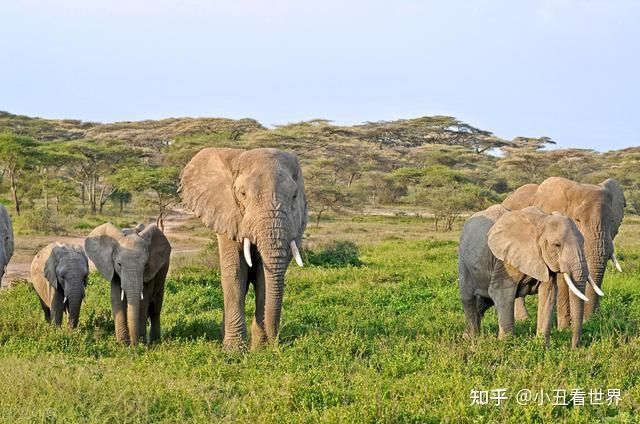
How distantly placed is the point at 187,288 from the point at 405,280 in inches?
146

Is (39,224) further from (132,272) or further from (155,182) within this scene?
(132,272)

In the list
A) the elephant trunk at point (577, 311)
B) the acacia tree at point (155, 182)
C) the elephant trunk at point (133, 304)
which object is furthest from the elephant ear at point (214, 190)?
the acacia tree at point (155, 182)

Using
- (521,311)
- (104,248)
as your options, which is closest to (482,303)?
(521,311)

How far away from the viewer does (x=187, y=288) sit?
38.1 feet

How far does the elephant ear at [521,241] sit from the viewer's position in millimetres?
6625

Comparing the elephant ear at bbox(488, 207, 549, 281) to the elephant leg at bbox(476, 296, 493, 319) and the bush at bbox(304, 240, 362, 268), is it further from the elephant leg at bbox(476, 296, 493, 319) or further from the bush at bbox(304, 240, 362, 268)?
the bush at bbox(304, 240, 362, 268)

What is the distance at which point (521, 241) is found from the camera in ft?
22.1

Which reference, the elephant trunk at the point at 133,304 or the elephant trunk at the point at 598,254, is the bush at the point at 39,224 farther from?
the elephant trunk at the point at 598,254

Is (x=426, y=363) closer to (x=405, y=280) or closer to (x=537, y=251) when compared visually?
(x=537, y=251)

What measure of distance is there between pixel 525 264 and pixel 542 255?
176mm

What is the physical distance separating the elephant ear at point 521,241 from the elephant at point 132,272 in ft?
12.0

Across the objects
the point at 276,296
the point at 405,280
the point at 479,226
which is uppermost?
the point at 479,226

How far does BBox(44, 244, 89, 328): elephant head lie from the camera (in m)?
8.76

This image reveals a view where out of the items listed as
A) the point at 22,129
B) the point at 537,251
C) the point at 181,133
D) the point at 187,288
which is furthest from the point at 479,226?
the point at 22,129
